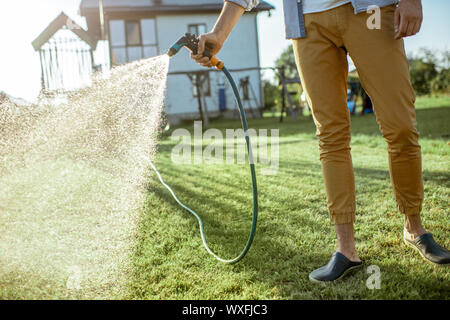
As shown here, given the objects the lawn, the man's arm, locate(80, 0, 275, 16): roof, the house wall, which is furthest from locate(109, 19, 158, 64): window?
the man's arm

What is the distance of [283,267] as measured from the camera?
1.72 meters

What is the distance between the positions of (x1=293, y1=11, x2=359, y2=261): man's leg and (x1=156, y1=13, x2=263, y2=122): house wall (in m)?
15.3

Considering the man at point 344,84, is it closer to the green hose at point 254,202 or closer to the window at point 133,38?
the green hose at point 254,202

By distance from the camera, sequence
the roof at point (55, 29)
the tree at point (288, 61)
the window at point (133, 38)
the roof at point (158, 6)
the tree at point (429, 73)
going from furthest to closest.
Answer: the tree at point (288, 61) → the tree at point (429, 73) → the window at point (133, 38) → the roof at point (158, 6) → the roof at point (55, 29)

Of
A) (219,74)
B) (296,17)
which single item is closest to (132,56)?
(219,74)

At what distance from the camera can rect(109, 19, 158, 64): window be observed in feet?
55.7

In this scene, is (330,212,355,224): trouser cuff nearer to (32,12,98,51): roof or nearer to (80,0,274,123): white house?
(32,12,98,51): roof

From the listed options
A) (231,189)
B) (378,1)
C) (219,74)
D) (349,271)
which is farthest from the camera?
(219,74)

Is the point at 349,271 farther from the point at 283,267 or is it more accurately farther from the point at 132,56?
the point at 132,56

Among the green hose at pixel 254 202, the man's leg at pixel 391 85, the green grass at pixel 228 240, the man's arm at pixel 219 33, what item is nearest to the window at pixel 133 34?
the green grass at pixel 228 240

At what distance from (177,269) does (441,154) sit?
3.64 metres

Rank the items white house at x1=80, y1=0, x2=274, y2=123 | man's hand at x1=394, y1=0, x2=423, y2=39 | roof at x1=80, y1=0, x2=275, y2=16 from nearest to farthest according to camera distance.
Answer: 1. man's hand at x1=394, y1=0, x2=423, y2=39
2. roof at x1=80, y1=0, x2=275, y2=16
3. white house at x1=80, y1=0, x2=274, y2=123

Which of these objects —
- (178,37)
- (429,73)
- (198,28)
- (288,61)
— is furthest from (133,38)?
(288,61)

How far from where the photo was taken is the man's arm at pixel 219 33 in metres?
1.68
